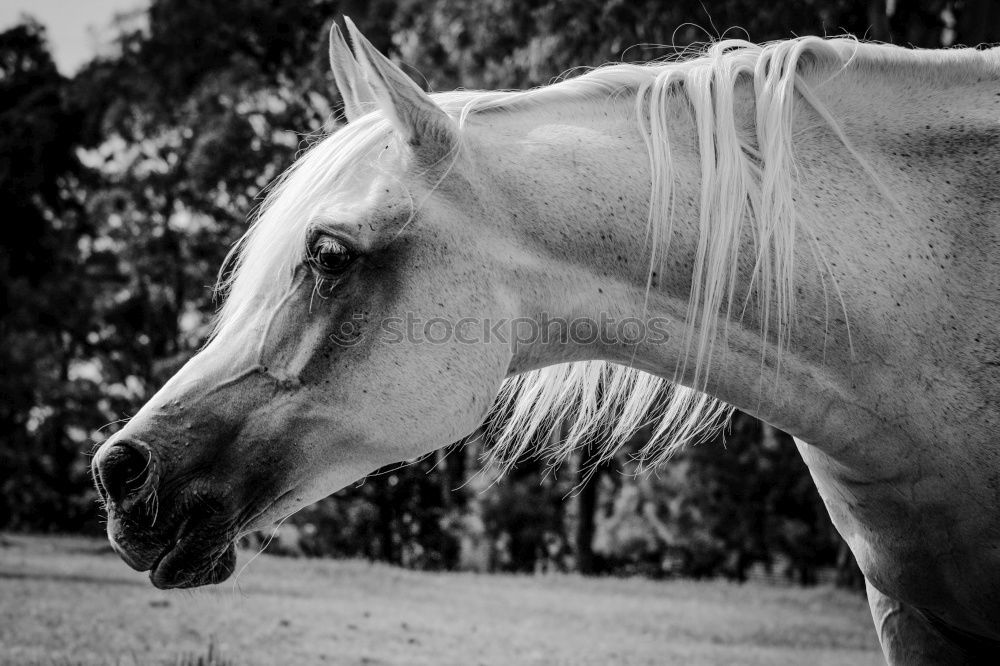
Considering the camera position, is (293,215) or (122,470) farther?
(293,215)

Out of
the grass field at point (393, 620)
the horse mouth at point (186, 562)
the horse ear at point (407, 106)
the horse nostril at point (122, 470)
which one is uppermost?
the horse ear at point (407, 106)

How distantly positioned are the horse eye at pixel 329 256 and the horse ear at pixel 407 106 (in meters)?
0.31

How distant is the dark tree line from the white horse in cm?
1277

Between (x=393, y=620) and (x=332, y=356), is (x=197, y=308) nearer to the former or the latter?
(x=393, y=620)

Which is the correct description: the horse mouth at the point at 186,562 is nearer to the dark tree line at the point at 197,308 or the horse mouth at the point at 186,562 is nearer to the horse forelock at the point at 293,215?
the horse forelock at the point at 293,215

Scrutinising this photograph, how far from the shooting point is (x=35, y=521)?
20422 mm

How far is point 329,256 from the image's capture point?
2012 millimetres

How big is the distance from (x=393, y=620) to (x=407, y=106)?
7.50 meters

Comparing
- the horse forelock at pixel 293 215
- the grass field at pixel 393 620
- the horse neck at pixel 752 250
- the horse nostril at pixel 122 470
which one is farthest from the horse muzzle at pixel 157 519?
the grass field at pixel 393 620

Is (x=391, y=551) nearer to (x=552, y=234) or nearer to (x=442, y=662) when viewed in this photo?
(x=442, y=662)

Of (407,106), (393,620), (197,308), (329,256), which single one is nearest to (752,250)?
(407,106)

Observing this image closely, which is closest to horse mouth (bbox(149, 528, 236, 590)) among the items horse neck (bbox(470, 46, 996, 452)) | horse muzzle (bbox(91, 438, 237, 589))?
horse muzzle (bbox(91, 438, 237, 589))

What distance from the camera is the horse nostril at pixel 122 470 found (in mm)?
1887

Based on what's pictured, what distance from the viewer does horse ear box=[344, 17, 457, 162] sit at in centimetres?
196
